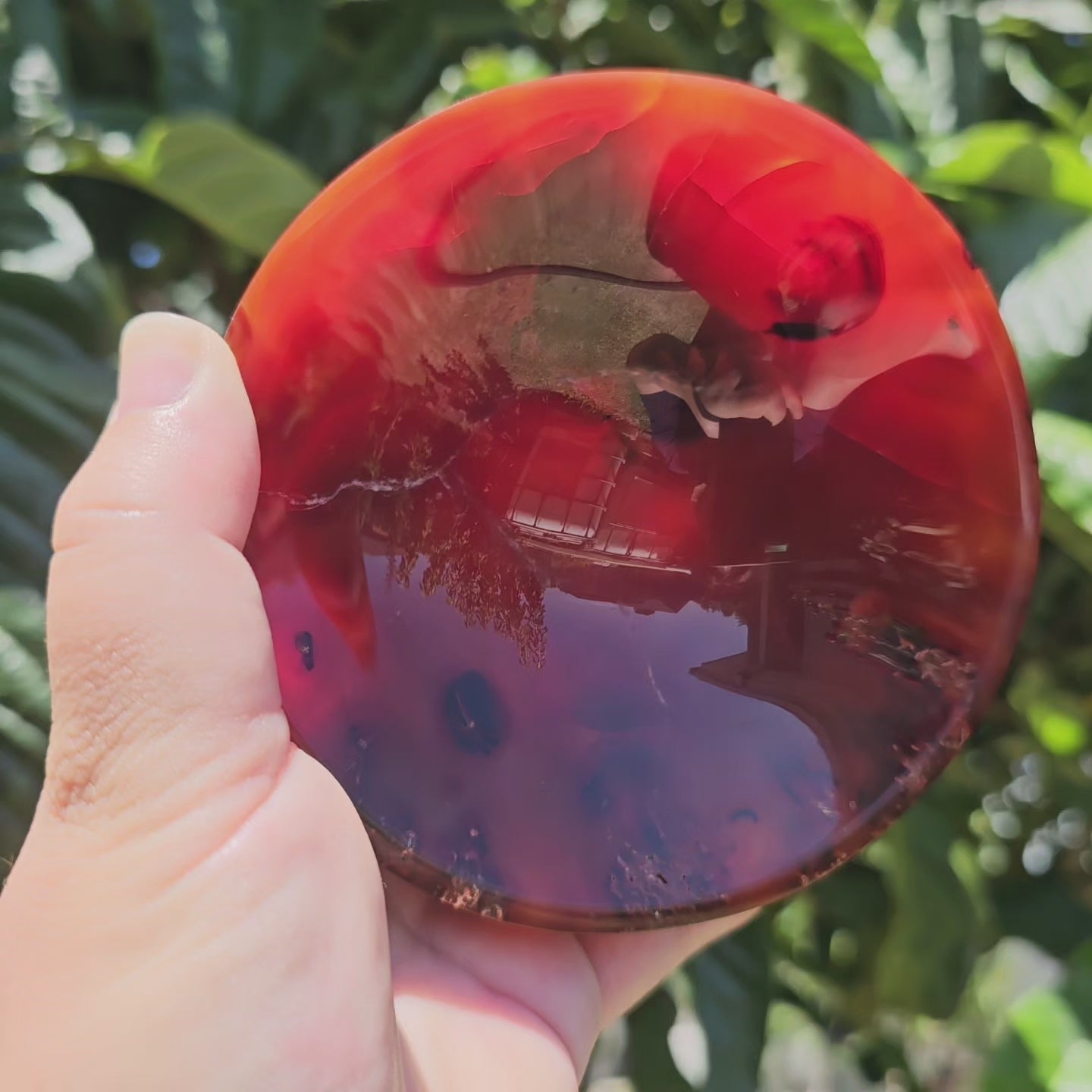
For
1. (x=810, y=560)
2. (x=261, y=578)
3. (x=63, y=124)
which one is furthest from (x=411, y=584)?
(x=63, y=124)

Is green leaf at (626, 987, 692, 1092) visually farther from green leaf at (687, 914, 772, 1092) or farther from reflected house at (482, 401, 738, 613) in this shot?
reflected house at (482, 401, 738, 613)

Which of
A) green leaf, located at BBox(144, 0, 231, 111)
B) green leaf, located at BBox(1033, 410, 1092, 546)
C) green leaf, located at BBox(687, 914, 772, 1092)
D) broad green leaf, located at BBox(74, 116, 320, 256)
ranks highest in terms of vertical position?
green leaf, located at BBox(144, 0, 231, 111)

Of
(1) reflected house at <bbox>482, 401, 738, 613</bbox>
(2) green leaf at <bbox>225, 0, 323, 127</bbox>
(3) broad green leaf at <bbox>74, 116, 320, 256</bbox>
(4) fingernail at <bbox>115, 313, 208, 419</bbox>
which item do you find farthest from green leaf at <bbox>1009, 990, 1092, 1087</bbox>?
(2) green leaf at <bbox>225, 0, 323, 127</bbox>

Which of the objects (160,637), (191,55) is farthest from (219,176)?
(160,637)

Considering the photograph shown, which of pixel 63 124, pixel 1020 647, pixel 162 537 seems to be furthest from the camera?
pixel 1020 647

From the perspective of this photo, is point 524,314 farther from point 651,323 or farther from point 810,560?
point 810,560

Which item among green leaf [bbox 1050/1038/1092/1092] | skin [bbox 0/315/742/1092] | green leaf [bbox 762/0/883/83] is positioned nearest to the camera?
skin [bbox 0/315/742/1092]

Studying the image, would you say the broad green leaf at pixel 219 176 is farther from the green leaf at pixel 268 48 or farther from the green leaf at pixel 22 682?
the green leaf at pixel 22 682

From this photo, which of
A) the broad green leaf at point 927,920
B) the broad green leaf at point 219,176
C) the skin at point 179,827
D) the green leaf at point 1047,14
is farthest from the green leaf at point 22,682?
the green leaf at point 1047,14
